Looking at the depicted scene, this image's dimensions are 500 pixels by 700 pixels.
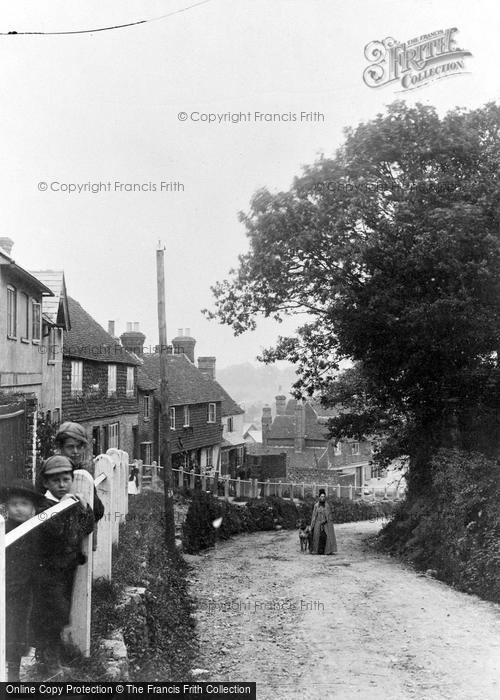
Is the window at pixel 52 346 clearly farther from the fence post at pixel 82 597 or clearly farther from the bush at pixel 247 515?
the fence post at pixel 82 597

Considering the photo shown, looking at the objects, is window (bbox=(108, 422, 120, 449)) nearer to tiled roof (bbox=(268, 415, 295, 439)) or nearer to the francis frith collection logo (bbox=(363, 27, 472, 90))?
the francis frith collection logo (bbox=(363, 27, 472, 90))

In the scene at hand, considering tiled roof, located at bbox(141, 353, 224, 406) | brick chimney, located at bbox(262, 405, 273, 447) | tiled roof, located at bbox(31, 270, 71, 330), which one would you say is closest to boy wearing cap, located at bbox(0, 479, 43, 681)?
tiled roof, located at bbox(31, 270, 71, 330)

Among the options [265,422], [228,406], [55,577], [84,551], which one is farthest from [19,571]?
[265,422]

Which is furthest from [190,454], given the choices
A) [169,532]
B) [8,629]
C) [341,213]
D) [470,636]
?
[8,629]

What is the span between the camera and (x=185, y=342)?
45.5ft

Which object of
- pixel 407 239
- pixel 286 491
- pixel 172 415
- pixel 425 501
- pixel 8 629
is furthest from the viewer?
pixel 286 491

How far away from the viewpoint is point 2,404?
9484 mm

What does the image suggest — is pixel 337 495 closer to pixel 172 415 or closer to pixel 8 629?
pixel 172 415

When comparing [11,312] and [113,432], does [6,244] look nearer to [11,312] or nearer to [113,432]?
[11,312]

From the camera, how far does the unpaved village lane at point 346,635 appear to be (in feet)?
20.2

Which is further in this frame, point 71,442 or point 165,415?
point 165,415

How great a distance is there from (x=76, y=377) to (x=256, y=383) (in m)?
15.7

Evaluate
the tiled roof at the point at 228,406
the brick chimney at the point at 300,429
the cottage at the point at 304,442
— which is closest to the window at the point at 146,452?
the tiled roof at the point at 228,406

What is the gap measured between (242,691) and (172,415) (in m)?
13.2
